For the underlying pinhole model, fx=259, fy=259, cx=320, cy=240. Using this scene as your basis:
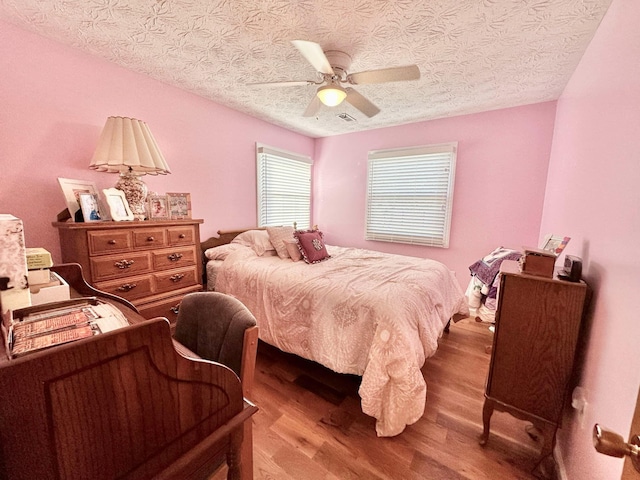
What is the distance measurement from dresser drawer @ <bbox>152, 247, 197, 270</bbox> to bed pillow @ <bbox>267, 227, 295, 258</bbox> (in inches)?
32.5

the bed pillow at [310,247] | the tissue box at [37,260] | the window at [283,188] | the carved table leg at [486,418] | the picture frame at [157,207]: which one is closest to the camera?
the tissue box at [37,260]

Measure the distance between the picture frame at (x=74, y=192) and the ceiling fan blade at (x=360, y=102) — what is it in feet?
6.70

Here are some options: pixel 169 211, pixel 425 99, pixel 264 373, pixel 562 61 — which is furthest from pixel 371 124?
pixel 264 373

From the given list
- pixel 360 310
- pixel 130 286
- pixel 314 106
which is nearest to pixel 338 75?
pixel 314 106

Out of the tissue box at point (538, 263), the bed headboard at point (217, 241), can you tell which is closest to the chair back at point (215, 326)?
the tissue box at point (538, 263)

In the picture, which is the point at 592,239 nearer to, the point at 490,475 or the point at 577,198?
the point at 577,198

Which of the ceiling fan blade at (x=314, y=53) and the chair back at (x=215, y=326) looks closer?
the chair back at (x=215, y=326)

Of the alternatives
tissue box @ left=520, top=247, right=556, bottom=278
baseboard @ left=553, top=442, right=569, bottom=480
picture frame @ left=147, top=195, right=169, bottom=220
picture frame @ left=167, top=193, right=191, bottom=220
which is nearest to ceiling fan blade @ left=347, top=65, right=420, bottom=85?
tissue box @ left=520, top=247, right=556, bottom=278

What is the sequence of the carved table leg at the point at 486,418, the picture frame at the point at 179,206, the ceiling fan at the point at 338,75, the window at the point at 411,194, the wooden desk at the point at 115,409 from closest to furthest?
the wooden desk at the point at 115,409 < the carved table leg at the point at 486,418 < the ceiling fan at the point at 338,75 < the picture frame at the point at 179,206 < the window at the point at 411,194

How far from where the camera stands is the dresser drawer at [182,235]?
82.0 inches

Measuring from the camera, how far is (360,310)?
1.65 metres

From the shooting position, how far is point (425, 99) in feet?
8.93

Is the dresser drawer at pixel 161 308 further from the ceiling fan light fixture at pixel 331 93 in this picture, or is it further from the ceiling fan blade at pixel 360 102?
the ceiling fan blade at pixel 360 102

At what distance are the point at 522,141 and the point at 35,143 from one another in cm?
437
